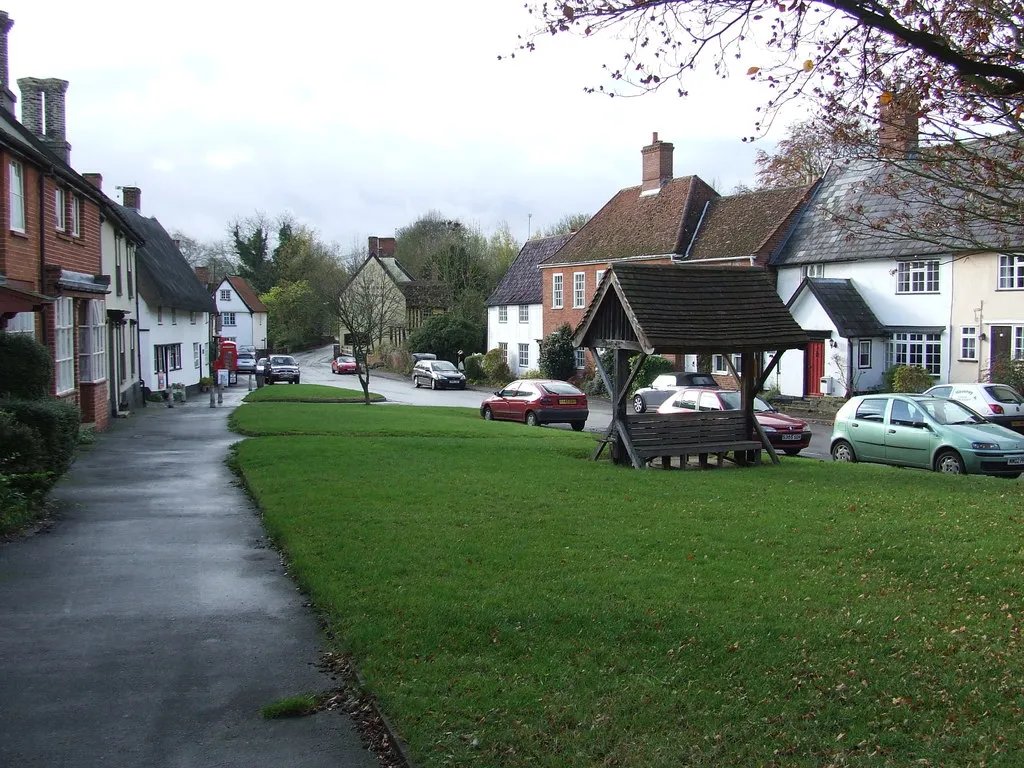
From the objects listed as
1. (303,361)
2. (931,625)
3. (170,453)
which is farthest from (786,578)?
(303,361)

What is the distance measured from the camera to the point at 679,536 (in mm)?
9711

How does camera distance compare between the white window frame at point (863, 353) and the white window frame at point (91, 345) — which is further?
the white window frame at point (863, 353)

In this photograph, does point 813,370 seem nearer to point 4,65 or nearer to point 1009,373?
point 1009,373

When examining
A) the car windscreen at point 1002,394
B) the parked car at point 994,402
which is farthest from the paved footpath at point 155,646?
the car windscreen at point 1002,394

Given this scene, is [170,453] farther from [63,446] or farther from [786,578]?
[786,578]

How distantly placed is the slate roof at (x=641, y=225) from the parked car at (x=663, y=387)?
1038cm

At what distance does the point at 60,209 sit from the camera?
66.0ft

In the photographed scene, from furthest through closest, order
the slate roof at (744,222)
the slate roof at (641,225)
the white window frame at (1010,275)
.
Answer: the slate roof at (641,225), the slate roof at (744,222), the white window frame at (1010,275)

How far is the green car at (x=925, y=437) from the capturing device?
17.0m

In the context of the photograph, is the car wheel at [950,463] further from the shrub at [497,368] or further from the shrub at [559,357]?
the shrub at [497,368]

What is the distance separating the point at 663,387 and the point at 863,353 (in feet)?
29.1

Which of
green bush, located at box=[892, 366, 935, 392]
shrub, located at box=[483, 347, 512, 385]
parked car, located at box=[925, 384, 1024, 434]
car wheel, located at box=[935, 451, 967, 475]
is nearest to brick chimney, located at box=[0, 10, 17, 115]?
car wheel, located at box=[935, 451, 967, 475]

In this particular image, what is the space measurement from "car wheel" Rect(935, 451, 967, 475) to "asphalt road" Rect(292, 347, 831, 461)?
150 inches

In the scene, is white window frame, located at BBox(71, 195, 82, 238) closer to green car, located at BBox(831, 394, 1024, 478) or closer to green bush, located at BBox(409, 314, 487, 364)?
green car, located at BBox(831, 394, 1024, 478)
